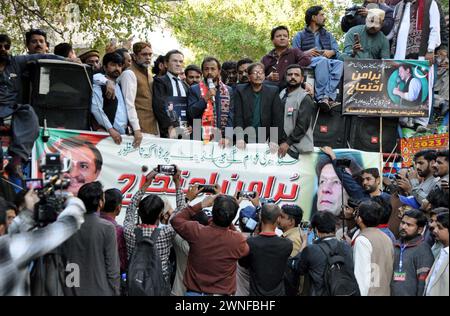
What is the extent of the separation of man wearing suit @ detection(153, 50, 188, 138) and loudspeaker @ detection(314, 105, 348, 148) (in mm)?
1899

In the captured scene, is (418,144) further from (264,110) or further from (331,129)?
(264,110)

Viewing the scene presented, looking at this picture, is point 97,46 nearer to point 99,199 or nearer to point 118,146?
point 118,146

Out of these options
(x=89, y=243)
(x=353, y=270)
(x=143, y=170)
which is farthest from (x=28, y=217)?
(x=143, y=170)

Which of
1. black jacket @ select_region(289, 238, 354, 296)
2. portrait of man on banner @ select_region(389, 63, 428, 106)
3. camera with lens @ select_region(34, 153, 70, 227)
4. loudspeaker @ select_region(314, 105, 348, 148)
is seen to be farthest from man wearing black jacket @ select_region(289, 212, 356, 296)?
portrait of man on banner @ select_region(389, 63, 428, 106)

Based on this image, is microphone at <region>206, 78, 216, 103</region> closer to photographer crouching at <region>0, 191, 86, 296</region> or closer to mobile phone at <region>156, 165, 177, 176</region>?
mobile phone at <region>156, 165, 177, 176</region>

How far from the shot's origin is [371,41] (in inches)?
420

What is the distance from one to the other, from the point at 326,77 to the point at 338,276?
428cm

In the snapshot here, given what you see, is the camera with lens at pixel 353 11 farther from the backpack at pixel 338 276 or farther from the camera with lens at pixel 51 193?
the camera with lens at pixel 51 193

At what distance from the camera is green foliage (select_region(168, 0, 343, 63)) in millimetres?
22500

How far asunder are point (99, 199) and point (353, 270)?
2.15 metres

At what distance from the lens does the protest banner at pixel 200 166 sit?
8.68 metres

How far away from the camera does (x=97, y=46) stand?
1220cm

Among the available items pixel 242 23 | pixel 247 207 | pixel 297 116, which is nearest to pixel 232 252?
pixel 247 207

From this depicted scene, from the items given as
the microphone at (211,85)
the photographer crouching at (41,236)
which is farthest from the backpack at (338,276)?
the microphone at (211,85)
